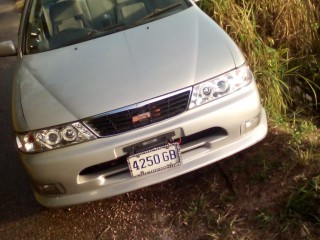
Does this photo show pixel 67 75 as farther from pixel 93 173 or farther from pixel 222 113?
pixel 222 113

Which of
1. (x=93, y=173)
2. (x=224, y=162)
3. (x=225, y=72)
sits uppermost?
(x=225, y=72)

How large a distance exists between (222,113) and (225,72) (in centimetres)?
29

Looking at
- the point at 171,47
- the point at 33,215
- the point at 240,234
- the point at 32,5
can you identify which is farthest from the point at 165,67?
the point at 32,5

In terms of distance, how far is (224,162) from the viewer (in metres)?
3.19

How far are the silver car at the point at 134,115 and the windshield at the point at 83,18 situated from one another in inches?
14.2

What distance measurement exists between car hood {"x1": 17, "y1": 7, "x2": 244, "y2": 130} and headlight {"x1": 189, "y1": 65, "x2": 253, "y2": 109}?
0.05m

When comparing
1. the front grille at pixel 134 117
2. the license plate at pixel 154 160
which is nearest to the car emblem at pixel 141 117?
the front grille at pixel 134 117

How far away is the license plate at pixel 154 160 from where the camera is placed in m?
2.53

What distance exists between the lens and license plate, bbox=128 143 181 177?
2.53 metres

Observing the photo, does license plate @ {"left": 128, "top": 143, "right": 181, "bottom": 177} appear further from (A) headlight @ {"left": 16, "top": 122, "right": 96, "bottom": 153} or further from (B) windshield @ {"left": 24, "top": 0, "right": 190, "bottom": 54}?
(B) windshield @ {"left": 24, "top": 0, "right": 190, "bottom": 54}

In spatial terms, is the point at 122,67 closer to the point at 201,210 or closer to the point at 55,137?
the point at 55,137

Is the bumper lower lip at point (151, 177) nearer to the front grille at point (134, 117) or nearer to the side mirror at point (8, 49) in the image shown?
the front grille at point (134, 117)

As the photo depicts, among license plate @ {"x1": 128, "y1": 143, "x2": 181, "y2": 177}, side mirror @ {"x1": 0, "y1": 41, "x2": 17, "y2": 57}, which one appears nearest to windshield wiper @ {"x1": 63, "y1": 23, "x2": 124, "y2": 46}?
side mirror @ {"x1": 0, "y1": 41, "x2": 17, "y2": 57}

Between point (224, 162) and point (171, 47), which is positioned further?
point (224, 162)
